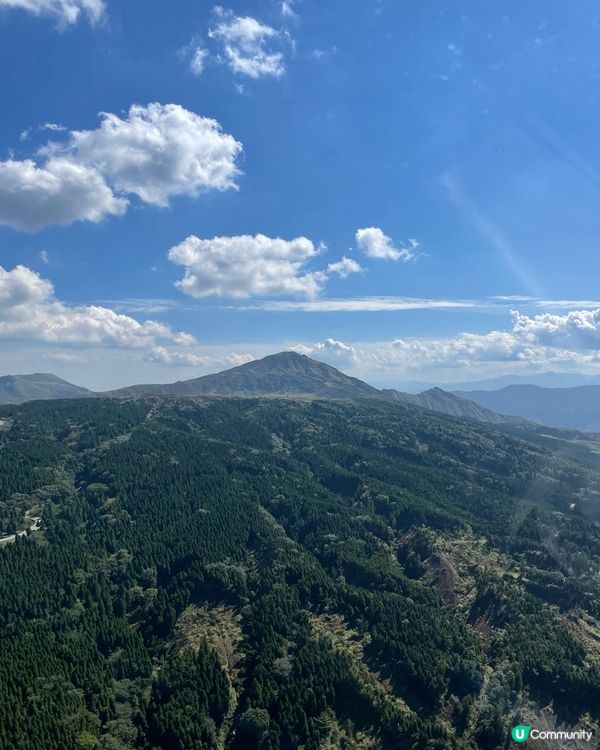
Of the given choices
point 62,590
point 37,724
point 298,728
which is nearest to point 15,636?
point 62,590

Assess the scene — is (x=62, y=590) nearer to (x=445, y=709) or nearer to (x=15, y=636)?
(x=15, y=636)
